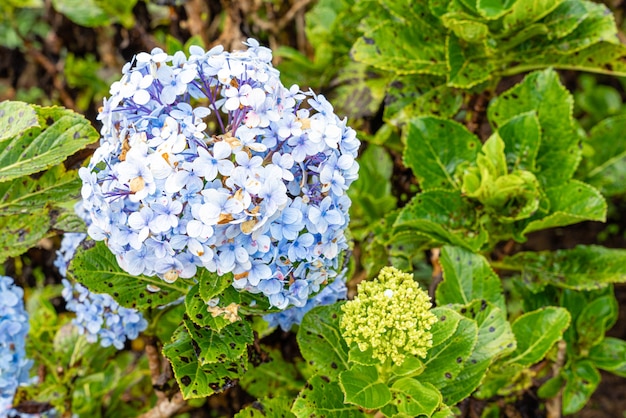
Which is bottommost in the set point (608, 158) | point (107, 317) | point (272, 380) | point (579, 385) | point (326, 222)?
point (272, 380)

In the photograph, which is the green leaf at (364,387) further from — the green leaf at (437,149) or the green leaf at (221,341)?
the green leaf at (437,149)

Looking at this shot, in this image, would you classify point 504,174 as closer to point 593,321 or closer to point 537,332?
point 537,332

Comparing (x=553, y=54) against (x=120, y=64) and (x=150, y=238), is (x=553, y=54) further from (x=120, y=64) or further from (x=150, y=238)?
→ (x=120, y=64)

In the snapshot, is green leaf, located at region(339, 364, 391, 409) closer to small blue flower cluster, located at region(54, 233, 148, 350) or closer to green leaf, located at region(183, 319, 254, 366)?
green leaf, located at region(183, 319, 254, 366)

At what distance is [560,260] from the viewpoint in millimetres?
1726

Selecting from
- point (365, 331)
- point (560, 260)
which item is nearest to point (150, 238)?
point (365, 331)

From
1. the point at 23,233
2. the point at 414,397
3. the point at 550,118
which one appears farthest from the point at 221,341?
the point at 550,118

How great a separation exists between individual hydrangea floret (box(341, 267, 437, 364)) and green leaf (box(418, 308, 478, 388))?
0.42ft

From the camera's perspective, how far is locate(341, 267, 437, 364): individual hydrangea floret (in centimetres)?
108

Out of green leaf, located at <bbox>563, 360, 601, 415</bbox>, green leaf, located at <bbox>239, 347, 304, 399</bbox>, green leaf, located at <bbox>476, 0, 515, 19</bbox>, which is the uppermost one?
green leaf, located at <bbox>476, 0, 515, 19</bbox>

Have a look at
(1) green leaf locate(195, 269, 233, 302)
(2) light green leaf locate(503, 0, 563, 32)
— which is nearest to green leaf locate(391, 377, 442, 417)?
(1) green leaf locate(195, 269, 233, 302)

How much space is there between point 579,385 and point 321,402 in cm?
80

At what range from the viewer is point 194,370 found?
1.17 m

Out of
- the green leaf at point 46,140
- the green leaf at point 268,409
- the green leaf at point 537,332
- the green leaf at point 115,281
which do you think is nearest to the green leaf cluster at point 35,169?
the green leaf at point 46,140
